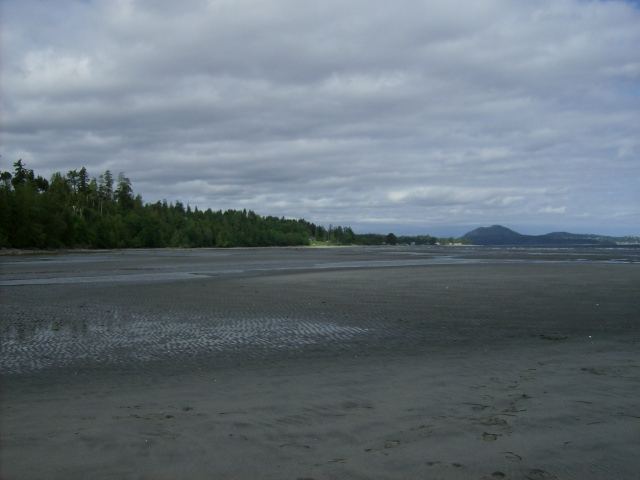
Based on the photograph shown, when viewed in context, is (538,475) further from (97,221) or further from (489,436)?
(97,221)

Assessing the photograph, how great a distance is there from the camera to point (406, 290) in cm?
2558

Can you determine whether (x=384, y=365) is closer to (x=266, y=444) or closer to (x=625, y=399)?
(x=625, y=399)

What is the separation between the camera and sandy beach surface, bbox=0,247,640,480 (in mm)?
5430

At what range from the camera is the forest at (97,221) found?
8575cm

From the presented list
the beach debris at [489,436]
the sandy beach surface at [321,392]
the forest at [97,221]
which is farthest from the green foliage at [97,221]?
the beach debris at [489,436]

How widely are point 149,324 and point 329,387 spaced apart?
8962mm

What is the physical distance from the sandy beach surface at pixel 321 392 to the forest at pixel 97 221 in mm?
75493

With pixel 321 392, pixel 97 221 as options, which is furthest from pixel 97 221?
pixel 321 392

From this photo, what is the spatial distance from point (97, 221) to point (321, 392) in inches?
4657

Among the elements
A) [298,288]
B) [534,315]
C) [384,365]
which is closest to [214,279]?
[298,288]

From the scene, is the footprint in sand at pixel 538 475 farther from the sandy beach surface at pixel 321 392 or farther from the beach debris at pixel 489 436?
the beach debris at pixel 489 436

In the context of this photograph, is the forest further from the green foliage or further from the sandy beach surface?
the sandy beach surface

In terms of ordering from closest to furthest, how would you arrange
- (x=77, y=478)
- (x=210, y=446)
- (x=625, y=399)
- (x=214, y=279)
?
(x=77, y=478)
(x=210, y=446)
(x=625, y=399)
(x=214, y=279)

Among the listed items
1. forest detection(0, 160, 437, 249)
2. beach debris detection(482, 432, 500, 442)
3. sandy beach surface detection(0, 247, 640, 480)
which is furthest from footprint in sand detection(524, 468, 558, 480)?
forest detection(0, 160, 437, 249)
